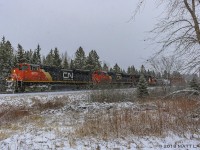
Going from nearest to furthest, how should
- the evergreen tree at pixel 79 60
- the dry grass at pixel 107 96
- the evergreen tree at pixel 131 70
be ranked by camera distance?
the dry grass at pixel 107 96
the evergreen tree at pixel 79 60
the evergreen tree at pixel 131 70

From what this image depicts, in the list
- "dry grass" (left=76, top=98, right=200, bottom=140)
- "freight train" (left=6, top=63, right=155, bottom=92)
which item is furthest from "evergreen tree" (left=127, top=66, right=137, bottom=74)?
"dry grass" (left=76, top=98, right=200, bottom=140)

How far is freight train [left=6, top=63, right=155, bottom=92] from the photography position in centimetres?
2945

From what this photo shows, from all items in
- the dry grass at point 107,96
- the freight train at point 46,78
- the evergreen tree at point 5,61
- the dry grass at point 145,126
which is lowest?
the dry grass at point 145,126

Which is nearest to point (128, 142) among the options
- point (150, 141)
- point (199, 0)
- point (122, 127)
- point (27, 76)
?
point (150, 141)

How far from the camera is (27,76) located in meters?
30.2

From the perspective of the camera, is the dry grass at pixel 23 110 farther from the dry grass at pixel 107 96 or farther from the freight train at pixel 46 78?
the freight train at pixel 46 78

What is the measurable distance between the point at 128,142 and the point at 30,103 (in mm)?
11915

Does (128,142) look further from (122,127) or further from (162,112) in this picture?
(162,112)

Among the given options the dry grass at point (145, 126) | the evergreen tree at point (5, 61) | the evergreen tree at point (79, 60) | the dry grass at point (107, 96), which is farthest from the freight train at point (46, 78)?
A: the evergreen tree at point (79, 60)

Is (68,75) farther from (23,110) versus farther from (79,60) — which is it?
(79,60)

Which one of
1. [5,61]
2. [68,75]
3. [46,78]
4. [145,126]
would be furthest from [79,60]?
[145,126]

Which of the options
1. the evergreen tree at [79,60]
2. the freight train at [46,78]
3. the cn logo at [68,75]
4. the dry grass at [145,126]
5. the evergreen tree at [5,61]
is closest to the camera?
the dry grass at [145,126]

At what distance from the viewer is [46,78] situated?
33188 mm

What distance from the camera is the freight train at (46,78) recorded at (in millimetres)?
29453
